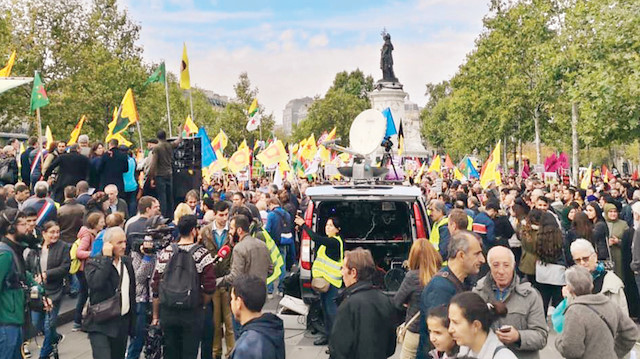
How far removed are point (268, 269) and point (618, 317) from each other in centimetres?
403

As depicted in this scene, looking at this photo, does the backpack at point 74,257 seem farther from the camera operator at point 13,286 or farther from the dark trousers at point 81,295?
the camera operator at point 13,286

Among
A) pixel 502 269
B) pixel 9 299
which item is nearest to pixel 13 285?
pixel 9 299

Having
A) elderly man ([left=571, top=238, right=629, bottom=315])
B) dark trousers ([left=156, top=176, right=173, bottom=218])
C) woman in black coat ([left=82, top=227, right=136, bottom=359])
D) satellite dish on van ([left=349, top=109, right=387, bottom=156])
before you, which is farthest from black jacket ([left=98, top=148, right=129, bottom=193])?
elderly man ([left=571, top=238, right=629, bottom=315])

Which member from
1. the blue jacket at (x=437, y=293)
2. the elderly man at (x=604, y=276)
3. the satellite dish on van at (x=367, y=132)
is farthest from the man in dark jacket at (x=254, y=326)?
the satellite dish on van at (x=367, y=132)

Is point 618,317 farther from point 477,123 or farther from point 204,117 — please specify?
point 204,117

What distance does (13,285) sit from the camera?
6.00 meters

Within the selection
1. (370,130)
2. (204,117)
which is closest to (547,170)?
(370,130)

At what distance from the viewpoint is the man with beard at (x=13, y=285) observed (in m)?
5.93

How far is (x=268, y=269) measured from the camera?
801 centimetres

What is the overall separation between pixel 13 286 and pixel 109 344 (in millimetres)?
1003

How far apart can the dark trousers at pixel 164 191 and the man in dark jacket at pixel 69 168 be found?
1557 millimetres

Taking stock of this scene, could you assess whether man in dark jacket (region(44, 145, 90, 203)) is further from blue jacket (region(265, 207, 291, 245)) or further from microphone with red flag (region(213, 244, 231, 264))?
microphone with red flag (region(213, 244, 231, 264))

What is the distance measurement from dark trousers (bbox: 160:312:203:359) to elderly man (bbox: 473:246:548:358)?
2.88 metres

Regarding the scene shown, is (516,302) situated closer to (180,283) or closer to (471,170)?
(180,283)
